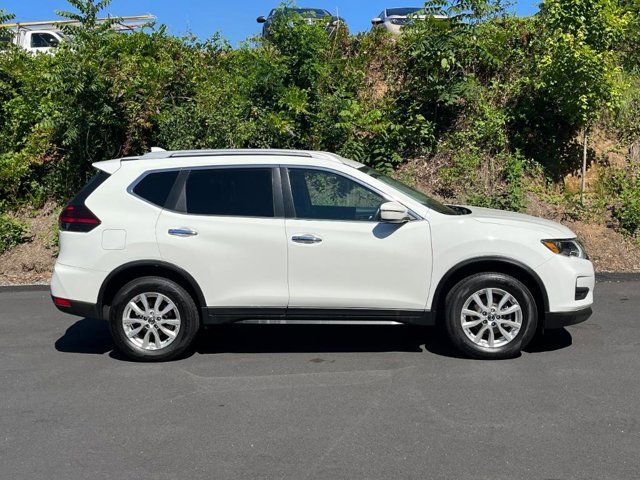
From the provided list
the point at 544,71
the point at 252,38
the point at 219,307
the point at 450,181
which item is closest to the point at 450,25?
the point at 544,71

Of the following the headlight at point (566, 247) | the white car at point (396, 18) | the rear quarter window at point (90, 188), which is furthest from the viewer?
the white car at point (396, 18)

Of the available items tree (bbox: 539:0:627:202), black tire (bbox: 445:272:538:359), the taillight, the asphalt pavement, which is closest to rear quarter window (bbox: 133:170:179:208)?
the taillight

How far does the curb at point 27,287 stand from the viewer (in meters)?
9.56

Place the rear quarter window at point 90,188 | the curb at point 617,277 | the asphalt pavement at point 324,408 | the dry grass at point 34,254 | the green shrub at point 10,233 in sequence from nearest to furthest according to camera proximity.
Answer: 1. the asphalt pavement at point 324,408
2. the rear quarter window at point 90,188
3. the curb at point 617,277
4. the dry grass at point 34,254
5. the green shrub at point 10,233

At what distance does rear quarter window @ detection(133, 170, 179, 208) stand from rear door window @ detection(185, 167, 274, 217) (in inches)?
6.6

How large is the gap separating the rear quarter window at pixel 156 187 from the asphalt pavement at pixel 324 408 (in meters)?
1.46

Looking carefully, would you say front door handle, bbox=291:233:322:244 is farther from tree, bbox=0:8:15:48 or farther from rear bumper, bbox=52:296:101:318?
tree, bbox=0:8:15:48

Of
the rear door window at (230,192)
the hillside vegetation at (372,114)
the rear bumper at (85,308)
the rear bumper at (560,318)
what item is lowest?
the rear bumper at (560,318)

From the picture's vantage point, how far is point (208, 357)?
635cm

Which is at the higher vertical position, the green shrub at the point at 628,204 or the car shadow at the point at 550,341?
the green shrub at the point at 628,204

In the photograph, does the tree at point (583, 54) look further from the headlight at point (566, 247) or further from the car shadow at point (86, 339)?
the car shadow at point (86, 339)

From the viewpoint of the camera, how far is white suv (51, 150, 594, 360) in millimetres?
5945

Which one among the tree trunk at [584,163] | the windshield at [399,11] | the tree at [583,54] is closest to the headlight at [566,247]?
the tree at [583,54]

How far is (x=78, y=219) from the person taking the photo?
6.20m
